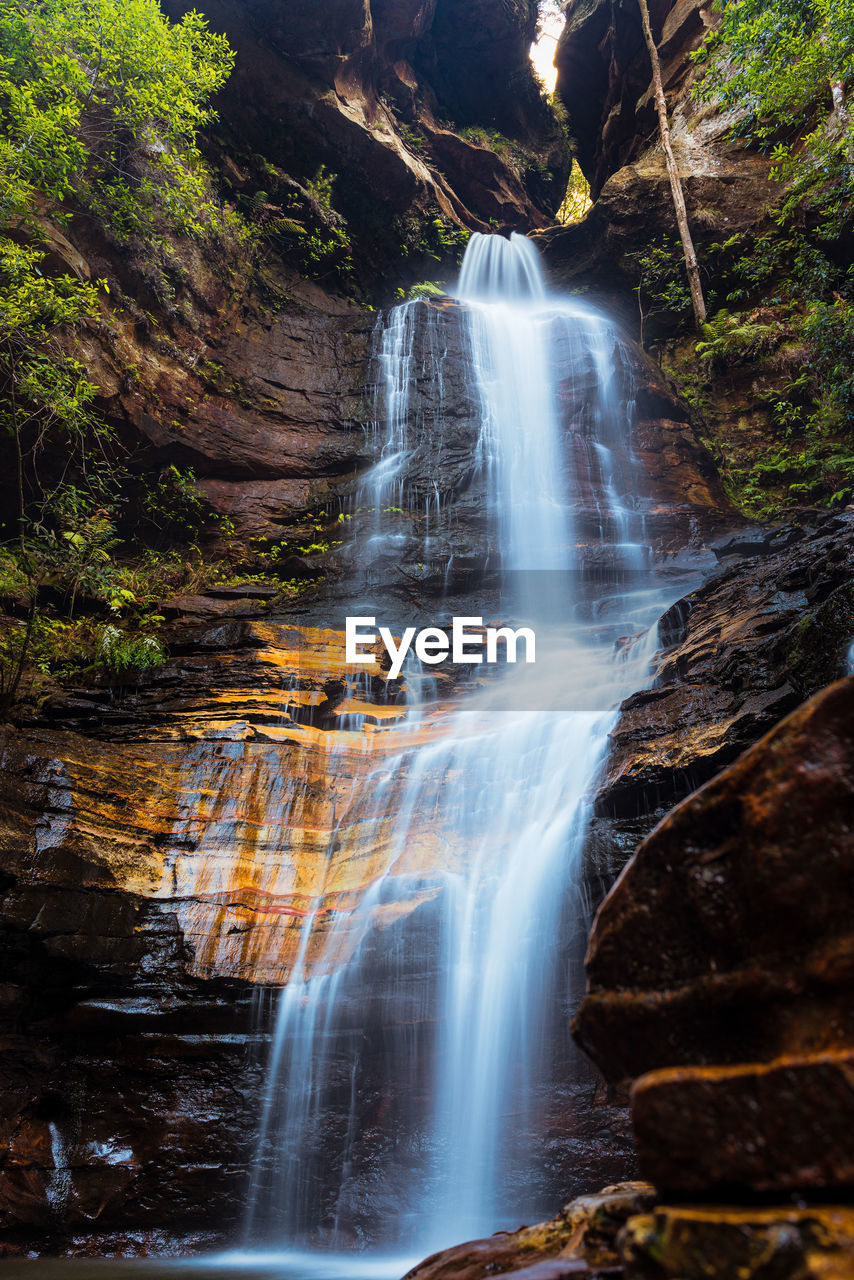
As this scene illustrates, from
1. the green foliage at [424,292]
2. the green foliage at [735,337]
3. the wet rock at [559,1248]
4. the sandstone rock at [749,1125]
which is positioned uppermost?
the green foliage at [424,292]

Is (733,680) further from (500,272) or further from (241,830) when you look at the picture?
(500,272)

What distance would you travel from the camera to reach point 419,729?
866 cm

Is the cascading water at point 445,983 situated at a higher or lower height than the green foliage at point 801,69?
lower

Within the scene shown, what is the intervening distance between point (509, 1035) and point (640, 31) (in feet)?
86.0

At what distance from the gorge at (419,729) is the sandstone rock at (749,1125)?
0.01m

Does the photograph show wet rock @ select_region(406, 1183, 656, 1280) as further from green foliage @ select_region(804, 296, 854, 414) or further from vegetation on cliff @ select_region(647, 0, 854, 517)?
green foliage @ select_region(804, 296, 854, 414)

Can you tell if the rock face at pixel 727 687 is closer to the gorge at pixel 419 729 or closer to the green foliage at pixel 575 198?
the gorge at pixel 419 729

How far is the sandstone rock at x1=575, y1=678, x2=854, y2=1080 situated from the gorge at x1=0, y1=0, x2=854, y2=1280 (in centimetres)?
1

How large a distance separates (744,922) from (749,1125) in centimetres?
48

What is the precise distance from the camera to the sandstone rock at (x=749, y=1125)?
4.88 feet

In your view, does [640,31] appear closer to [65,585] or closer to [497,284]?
[497,284]

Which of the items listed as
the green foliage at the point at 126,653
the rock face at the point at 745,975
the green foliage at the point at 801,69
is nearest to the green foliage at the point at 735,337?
the green foliage at the point at 801,69

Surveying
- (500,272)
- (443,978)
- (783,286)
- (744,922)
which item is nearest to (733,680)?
(443,978)

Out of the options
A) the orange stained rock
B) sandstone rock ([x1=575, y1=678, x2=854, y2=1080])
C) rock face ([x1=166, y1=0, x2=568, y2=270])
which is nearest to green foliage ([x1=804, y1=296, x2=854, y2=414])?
the orange stained rock
